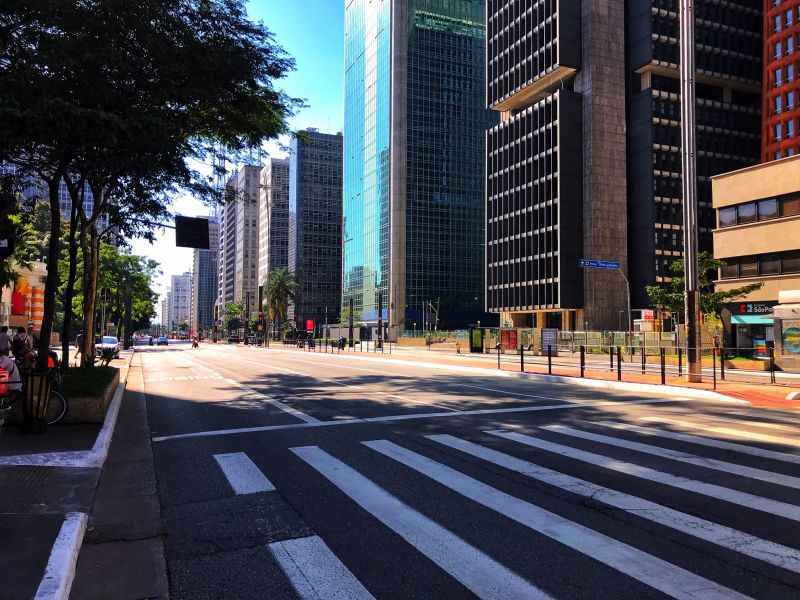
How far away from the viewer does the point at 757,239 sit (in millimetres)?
45438

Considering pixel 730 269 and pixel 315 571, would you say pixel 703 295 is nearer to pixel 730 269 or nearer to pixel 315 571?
pixel 730 269

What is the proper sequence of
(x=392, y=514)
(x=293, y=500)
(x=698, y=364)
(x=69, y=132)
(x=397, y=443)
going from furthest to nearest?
1. (x=698, y=364)
2. (x=69, y=132)
3. (x=397, y=443)
4. (x=293, y=500)
5. (x=392, y=514)

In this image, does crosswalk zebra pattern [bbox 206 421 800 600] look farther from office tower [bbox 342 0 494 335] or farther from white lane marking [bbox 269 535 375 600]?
office tower [bbox 342 0 494 335]

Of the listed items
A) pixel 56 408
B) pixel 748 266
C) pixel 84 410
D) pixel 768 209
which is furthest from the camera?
pixel 748 266

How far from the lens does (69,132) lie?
994 cm

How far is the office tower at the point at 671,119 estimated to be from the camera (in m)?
78.6

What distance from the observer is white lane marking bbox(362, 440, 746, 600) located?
13.1 feet

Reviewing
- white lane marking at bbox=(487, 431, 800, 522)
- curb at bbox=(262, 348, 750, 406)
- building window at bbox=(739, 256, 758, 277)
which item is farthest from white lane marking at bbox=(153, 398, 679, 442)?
building window at bbox=(739, 256, 758, 277)

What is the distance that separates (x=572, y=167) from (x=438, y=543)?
270 feet

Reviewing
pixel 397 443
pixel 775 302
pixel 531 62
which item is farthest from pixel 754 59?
pixel 397 443

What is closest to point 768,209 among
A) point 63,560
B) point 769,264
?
point 769,264

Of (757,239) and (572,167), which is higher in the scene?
(572,167)

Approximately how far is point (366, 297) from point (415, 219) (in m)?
20.2

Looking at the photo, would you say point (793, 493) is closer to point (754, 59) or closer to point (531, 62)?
point (531, 62)
